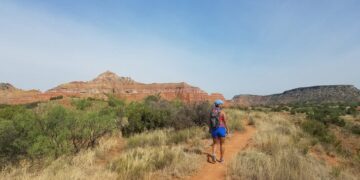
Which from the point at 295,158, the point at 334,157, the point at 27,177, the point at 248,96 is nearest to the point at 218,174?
Result: the point at 295,158

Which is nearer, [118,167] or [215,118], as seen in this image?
[118,167]

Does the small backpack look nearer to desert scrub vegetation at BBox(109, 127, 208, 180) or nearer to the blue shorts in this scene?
the blue shorts

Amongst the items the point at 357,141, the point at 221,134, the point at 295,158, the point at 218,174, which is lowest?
the point at 357,141

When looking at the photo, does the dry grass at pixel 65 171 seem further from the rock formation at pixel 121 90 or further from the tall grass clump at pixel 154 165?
the rock formation at pixel 121 90

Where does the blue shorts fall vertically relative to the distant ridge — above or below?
below

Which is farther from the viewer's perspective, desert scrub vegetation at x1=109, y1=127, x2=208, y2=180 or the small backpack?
the small backpack

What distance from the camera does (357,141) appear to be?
1499cm

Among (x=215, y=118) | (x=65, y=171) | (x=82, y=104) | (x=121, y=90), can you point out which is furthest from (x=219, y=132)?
(x=121, y=90)

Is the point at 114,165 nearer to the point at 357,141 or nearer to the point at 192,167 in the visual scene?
the point at 192,167

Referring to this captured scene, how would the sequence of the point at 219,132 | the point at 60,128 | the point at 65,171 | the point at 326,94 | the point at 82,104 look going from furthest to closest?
the point at 326,94 → the point at 82,104 → the point at 60,128 → the point at 219,132 → the point at 65,171

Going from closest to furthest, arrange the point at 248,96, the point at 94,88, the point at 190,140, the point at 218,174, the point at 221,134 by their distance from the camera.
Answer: the point at 218,174 < the point at 221,134 < the point at 190,140 < the point at 94,88 < the point at 248,96

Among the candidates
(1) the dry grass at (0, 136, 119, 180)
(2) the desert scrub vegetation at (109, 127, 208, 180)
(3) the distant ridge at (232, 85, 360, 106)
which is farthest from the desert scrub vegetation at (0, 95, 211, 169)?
(3) the distant ridge at (232, 85, 360, 106)

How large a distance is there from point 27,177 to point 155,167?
2.90 meters

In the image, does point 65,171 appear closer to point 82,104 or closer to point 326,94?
point 82,104
